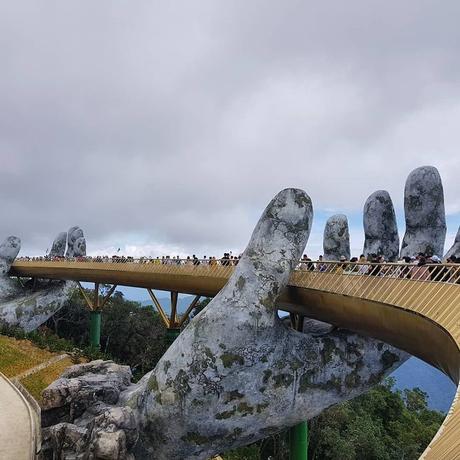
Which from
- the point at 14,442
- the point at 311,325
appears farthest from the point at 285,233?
the point at 14,442

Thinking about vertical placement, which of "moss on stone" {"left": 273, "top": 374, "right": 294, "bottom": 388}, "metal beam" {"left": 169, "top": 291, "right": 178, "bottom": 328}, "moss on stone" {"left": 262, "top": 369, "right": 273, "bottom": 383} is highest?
"metal beam" {"left": 169, "top": 291, "right": 178, "bottom": 328}

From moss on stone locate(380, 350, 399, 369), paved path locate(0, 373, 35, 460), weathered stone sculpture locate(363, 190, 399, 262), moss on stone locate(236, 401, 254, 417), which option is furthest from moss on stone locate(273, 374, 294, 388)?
paved path locate(0, 373, 35, 460)

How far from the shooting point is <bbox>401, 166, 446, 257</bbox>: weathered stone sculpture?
51.2 ft

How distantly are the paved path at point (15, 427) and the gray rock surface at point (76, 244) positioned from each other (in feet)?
68.6

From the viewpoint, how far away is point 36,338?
99.7ft

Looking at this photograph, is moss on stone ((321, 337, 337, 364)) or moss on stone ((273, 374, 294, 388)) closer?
moss on stone ((273, 374, 294, 388))

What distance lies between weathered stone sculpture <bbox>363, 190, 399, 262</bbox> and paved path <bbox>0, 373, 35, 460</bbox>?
13.2 metres

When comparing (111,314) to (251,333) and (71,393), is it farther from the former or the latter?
(251,333)

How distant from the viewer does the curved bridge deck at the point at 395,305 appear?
7395 mm

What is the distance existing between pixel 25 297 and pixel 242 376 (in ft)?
94.6

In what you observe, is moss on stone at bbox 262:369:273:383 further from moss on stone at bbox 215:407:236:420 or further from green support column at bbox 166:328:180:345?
green support column at bbox 166:328:180:345

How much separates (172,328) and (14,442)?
36.8ft

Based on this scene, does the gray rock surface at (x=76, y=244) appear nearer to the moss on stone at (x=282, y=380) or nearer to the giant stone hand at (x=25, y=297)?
the giant stone hand at (x=25, y=297)

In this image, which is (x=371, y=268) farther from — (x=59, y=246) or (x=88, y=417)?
(x=59, y=246)
